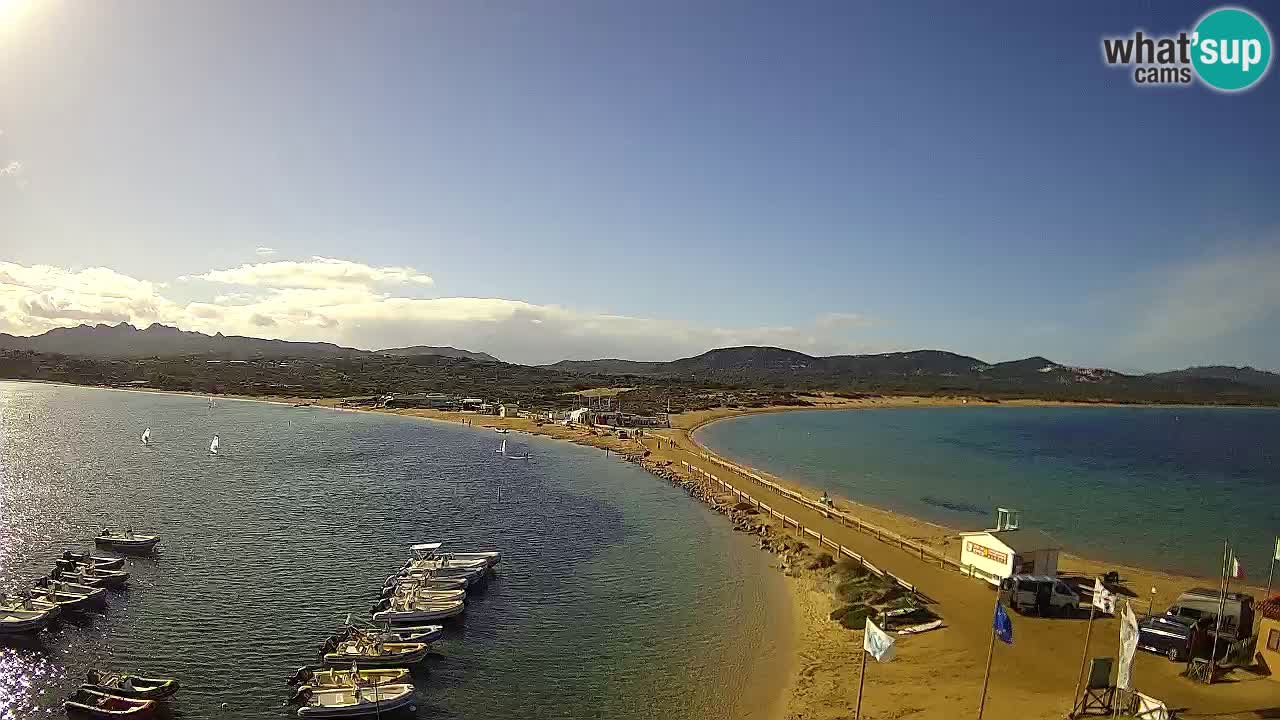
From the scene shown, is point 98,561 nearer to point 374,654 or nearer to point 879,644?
point 374,654

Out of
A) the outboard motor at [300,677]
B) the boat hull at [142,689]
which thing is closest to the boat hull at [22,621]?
the boat hull at [142,689]

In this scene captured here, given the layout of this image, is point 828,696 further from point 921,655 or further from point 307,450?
point 307,450

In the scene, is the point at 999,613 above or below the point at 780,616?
above

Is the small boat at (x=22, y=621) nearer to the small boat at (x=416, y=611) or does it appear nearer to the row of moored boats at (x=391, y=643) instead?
the row of moored boats at (x=391, y=643)

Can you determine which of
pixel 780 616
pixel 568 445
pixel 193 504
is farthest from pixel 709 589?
pixel 568 445

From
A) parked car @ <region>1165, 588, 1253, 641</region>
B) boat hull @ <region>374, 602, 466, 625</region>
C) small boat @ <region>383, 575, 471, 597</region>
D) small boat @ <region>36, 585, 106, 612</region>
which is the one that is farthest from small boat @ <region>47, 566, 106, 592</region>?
parked car @ <region>1165, 588, 1253, 641</region>

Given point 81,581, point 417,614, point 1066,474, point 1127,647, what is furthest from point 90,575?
point 1066,474

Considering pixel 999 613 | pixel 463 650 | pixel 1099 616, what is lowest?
pixel 463 650
